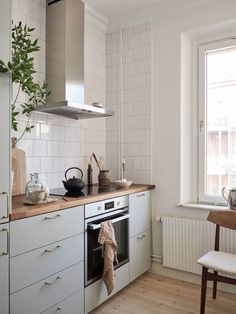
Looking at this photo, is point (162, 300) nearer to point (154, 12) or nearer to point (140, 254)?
point (140, 254)

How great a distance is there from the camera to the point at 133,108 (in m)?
3.07

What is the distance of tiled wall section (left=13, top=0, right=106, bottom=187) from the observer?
242 cm

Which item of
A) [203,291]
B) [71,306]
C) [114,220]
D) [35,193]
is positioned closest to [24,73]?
[35,193]

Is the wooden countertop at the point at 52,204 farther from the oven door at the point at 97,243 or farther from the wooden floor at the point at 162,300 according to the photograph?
the wooden floor at the point at 162,300

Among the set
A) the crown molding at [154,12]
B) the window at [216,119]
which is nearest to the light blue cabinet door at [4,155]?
the crown molding at [154,12]

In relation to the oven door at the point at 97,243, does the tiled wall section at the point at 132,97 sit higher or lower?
higher

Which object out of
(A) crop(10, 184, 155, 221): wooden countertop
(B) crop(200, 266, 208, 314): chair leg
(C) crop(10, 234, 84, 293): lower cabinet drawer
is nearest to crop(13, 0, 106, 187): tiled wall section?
(A) crop(10, 184, 155, 221): wooden countertop

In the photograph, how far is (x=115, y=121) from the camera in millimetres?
3215

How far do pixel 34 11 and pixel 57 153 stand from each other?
1272 millimetres

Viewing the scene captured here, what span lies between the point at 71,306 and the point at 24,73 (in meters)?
1.62

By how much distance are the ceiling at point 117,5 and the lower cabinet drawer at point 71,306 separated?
2630mm

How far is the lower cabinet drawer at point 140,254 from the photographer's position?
8.46ft

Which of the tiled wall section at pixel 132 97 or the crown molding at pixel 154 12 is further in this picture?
the tiled wall section at pixel 132 97

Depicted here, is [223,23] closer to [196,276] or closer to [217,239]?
[217,239]
